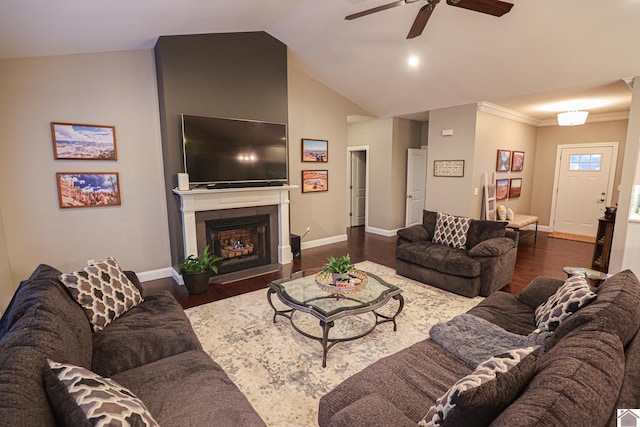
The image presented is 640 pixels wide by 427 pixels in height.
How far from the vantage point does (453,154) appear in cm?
572

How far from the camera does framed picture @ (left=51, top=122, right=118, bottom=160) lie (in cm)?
355

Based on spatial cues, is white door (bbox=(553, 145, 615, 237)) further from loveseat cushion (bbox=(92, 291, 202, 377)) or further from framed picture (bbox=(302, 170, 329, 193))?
loveseat cushion (bbox=(92, 291, 202, 377))

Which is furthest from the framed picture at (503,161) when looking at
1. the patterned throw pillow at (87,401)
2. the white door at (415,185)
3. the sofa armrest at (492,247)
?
the patterned throw pillow at (87,401)

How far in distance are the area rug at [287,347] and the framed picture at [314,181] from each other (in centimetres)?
250

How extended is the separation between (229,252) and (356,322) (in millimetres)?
2343

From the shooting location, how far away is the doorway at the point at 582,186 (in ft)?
21.2

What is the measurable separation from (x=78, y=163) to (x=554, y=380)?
4.66 metres

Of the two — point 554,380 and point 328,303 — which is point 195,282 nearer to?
point 328,303

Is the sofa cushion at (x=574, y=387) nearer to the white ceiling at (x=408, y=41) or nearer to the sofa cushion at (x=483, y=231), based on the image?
the sofa cushion at (x=483, y=231)

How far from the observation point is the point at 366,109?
652 centimetres

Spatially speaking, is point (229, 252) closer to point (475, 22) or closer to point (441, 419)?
point (441, 419)

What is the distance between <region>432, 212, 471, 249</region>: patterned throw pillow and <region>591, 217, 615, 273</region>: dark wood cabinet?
228 cm

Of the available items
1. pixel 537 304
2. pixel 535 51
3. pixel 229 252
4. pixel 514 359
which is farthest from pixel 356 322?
pixel 535 51

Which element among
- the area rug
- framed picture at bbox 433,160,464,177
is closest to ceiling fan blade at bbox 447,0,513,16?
the area rug
